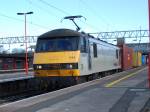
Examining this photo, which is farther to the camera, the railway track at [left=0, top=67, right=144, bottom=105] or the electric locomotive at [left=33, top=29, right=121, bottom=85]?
the railway track at [left=0, top=67, right=144, bottom=105]

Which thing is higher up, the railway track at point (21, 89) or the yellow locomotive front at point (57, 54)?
the yellow locomotive front at point (57, 54)

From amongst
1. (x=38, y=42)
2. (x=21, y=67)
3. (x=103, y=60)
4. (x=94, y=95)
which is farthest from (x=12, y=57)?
(x=94, y=95)

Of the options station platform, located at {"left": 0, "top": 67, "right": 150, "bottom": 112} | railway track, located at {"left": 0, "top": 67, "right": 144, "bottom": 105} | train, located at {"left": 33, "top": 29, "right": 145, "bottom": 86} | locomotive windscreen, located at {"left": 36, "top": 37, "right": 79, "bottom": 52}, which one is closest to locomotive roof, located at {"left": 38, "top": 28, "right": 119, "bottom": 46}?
train, located at {"left": 33, "top": 29, "right": 145, "bottom": 86}

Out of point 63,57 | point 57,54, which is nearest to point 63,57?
point 63,57

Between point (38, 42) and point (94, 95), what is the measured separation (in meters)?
9.15

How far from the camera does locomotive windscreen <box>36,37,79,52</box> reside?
2323cm

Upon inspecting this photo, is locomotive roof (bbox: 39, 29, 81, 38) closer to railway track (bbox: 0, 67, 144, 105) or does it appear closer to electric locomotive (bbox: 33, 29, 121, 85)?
electric locomotive (bbox: 33, 29, 121, 85)

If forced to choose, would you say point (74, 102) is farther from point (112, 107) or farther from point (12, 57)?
point (12, 57)

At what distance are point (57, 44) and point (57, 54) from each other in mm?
713

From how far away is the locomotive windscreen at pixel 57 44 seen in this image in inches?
915

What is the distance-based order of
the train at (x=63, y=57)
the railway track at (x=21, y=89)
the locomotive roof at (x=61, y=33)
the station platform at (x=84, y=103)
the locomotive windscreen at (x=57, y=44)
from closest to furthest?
the station platform at (x=84, y=103) < the train at (x=63, y=57) < the railway track at (x=21, y=89) < the locomotive windscreen at (x=57, y=44) < the locomotive roof at (x=61, y=33)

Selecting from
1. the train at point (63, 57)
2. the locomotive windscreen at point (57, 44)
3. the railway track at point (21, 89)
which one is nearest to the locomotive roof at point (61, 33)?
the train at point (63, 57)

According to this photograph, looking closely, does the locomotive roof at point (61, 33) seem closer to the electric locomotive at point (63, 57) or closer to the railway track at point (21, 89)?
the electric locomotive at point (63, 57)

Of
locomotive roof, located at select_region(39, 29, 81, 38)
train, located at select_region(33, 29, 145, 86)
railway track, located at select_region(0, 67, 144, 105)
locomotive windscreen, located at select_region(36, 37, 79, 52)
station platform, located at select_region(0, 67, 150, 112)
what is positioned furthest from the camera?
locomotive roof, located at select_region(39, 29, 81, 38)
